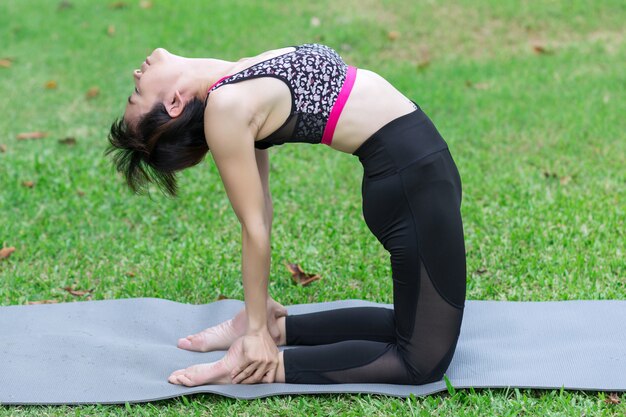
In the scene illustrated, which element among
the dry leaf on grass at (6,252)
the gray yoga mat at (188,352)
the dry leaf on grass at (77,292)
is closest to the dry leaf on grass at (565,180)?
the gray yoga mat at (188,352)

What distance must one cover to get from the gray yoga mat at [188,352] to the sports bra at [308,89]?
0.90 metres

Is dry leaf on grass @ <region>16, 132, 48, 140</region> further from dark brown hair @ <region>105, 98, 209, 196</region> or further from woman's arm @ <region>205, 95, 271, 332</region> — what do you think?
woman's arm @ <region>205, 95, 271, 332</region>

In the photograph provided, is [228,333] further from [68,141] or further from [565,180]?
[68,141]

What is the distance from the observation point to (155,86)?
2.71m

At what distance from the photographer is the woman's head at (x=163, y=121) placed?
267 cm

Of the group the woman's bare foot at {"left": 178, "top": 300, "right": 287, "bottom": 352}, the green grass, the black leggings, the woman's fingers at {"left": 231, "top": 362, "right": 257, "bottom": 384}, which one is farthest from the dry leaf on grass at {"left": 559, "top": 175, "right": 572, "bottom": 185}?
the woman's fingers at {"left": 231, "top": 362, "right": 257, "bottom": 384}

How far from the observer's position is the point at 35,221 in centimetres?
438

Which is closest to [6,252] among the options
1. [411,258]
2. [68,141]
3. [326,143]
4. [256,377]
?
[68,141]

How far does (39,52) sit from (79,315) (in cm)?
483

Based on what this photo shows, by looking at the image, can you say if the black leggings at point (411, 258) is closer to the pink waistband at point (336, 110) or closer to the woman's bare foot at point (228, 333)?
the pink waistband at point (336, 110)

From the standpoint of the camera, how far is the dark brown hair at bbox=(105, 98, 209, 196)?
8.77 ft

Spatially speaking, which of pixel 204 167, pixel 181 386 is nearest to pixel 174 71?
pixel 181 386

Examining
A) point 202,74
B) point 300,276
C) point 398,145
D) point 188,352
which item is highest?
point 202,74

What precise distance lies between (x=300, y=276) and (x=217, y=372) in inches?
40.3
